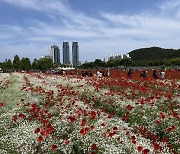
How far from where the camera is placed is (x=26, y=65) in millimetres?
164875

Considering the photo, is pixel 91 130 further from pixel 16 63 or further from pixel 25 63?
pixel 25 63

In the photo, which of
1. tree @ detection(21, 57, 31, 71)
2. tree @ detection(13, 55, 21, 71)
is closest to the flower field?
tree @ detection(13, 55, 21, 71)

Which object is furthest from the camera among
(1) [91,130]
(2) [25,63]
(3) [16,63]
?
(2) [25,63]

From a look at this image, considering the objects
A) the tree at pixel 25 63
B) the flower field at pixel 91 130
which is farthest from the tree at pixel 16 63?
the flower field at pixel 91 130

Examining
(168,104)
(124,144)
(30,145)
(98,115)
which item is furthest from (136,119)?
(30,145)

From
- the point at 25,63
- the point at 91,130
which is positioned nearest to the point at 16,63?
the point at 25,63

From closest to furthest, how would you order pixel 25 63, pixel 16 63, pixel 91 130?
pixel 91 130 < pixel 16 63 < pixel 25 63

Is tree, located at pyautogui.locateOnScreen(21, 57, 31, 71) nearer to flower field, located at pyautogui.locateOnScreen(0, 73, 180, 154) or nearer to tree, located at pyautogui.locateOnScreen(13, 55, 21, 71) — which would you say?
tree, located at pyautogui.locateOnScreen(13, 55, 21, 71)

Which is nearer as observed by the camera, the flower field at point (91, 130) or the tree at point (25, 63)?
the flower field at point (91, 130)

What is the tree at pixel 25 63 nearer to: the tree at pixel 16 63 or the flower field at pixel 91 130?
the tree at pixel 16 63

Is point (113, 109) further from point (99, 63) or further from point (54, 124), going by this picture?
point (99, 63)

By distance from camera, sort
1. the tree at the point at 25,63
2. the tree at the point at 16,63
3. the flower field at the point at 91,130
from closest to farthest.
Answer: the flower field at the point at 91,130 < the tree at the point at 16,63 < the tree at the point at 25,63

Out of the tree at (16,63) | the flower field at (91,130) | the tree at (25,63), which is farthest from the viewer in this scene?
Answer: the tree at (25,63)

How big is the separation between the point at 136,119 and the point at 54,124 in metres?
3.41
